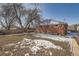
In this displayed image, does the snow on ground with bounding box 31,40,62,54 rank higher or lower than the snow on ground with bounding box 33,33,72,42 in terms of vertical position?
lower

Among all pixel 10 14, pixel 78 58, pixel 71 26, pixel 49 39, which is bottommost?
pixel 78 58

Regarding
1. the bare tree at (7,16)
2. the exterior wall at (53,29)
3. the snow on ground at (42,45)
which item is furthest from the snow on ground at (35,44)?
the bare tree at (7,16)

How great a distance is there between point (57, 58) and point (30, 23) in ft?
1.38

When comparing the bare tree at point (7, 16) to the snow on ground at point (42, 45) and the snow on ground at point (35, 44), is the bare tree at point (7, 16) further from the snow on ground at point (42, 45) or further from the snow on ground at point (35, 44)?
the snow on ground at point (42, 45)

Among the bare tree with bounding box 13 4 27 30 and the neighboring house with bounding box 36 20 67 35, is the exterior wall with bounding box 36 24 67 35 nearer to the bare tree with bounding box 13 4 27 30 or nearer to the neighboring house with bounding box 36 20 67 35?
the neighboring house with bounding box 36 20 67 35

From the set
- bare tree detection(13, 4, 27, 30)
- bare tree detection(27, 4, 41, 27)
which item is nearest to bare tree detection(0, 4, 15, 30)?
bare tree detection(13, 4, 27, 30)

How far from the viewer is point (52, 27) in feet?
6.63

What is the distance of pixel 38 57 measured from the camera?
1976 millimetres

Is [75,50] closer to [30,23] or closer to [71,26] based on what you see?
[71,26]

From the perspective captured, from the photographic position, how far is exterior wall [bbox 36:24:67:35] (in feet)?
6.56

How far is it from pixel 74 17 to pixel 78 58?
388mm

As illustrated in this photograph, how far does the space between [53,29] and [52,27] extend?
22 millimetres

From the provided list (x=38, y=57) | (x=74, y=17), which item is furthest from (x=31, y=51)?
(x=74, y=17)

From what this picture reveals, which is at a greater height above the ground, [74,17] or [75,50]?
[74,17]
